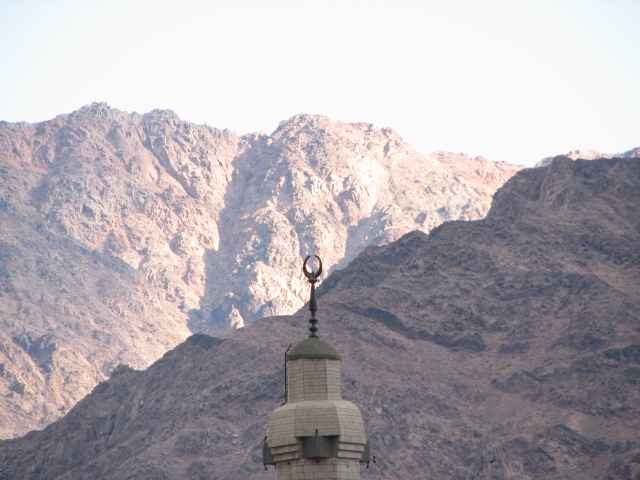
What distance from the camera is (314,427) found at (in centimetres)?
2353

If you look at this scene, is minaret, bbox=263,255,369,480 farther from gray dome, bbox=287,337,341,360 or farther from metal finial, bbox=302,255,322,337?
metal finial, bbox=302,255,322,337

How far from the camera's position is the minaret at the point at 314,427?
76.6ft

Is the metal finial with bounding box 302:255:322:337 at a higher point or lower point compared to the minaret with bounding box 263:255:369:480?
higher

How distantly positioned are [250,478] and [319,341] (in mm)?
177587

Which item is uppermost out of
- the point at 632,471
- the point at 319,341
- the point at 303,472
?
the point at 632,471

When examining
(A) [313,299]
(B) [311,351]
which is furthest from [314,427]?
(A) [313,299]

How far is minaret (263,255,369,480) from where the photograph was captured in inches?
920

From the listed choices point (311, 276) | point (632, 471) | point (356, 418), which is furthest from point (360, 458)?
point (632, 471)

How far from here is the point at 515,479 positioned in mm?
198625

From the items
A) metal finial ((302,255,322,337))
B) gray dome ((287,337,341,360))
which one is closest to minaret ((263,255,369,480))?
gray dome ((287,337,341,360))

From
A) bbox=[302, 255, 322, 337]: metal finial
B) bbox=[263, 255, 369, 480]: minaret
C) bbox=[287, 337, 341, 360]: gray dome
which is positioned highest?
bbox=[302, 255, 322, 337]: metal finial

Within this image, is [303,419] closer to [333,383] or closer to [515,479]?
[333,383]

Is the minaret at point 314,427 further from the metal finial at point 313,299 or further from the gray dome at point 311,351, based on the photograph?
the metal finial at point 313,299

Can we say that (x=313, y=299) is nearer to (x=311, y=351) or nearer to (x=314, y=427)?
(x=311, y=351)
